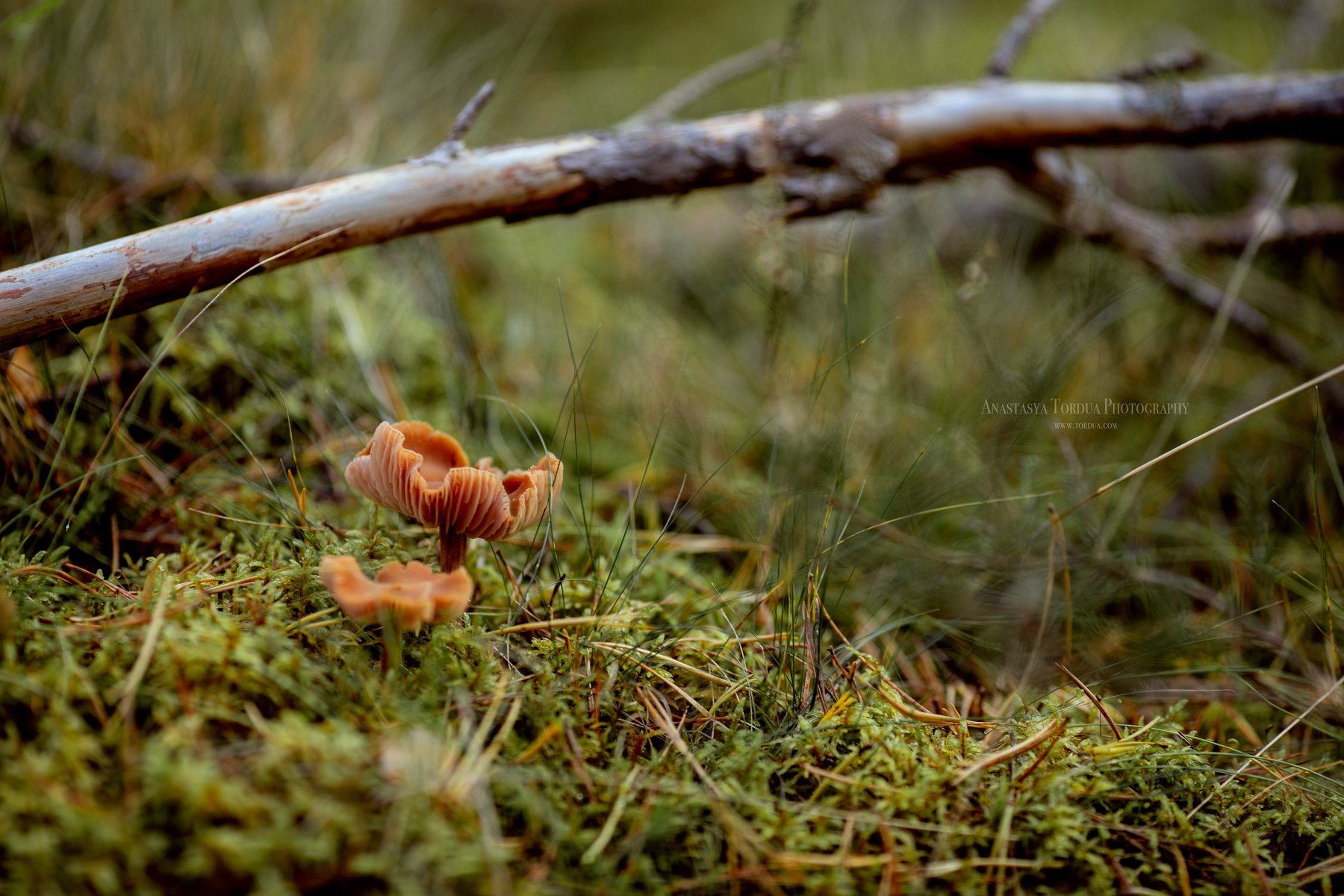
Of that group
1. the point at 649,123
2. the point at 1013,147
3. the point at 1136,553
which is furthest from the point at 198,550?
the point at 1013,147

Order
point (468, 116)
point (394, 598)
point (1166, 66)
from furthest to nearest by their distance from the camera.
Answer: point (1166, 66), point (468, 116), point (394, 598)

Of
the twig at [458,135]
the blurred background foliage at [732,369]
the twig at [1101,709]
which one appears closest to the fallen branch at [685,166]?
the twig at [458,135]

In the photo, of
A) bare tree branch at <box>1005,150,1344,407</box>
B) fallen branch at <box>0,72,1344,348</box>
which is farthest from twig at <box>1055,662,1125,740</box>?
bare tree branch at <box>1005,150,1344,407</box>

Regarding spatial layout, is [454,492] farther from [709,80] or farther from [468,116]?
[709,80]

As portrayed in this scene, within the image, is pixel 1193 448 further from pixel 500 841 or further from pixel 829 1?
pixel 829 1

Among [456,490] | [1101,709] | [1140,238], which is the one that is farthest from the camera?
[1140,238]

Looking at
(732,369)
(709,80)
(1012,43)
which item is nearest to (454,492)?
(709,80)

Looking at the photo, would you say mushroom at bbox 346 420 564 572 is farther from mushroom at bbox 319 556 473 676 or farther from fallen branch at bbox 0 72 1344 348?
fallen branch at bbox 0 72 1344 348

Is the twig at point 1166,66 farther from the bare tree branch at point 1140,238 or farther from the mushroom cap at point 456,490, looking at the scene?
the mushroom cap at point 456,490
